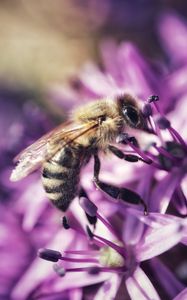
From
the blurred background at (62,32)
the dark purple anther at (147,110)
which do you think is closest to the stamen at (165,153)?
the dark purple anther at (147,110)

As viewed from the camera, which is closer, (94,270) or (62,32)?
(94,270)

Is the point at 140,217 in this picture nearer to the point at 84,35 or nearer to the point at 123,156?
the point at 123,156

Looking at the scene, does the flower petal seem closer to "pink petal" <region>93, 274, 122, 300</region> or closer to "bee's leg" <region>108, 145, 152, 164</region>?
"pink petal" <region>93, 274, 122, 300</region>

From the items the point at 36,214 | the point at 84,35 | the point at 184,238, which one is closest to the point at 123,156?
the point at 184,238

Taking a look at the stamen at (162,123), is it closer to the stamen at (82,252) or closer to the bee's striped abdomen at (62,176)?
the bee's striped abdomen at (62,176)

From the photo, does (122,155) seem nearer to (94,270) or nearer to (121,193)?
(121,193)

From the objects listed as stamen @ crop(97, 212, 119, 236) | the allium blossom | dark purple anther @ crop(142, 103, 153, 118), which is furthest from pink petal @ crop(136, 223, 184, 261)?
dark purple anther @ crop(142, 103, 153, 118)

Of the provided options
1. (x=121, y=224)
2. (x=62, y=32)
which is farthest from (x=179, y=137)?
(x=62, y=32)
